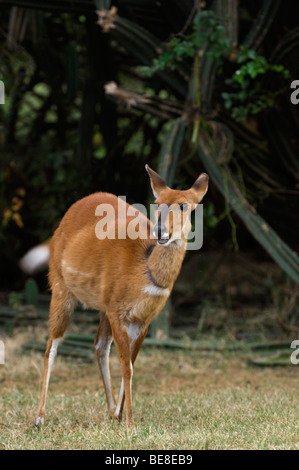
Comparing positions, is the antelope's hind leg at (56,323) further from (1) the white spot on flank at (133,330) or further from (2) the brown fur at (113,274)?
(1) the white spot on flank at (133,330)

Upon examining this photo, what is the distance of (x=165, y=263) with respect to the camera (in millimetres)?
4242

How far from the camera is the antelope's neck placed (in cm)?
422

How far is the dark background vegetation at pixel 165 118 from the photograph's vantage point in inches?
269

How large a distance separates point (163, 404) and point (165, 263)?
57.9 inches

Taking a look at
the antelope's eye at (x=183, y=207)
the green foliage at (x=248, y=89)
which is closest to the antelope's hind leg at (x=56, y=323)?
the antelope's eye at (x=183, y=207)

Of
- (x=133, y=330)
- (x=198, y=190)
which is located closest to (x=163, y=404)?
(x=133, y=330)

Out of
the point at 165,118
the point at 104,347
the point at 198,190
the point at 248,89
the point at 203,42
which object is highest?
the point at 203,42

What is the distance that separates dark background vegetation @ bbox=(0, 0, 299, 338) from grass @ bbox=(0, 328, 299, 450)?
1.20 metres

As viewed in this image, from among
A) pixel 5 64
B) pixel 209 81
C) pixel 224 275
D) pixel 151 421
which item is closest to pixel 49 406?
pixel 151 421

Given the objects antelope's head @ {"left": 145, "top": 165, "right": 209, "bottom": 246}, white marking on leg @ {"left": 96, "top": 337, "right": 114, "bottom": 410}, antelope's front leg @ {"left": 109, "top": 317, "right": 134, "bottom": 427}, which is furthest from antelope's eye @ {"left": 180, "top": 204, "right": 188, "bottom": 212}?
white marking on leg @ {"left": 96, "top": 337, "right": 114, "bottom": 410}

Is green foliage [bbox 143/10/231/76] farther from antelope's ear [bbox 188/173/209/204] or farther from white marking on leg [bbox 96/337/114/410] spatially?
white marking on leg [bbox 96/337/114/410]

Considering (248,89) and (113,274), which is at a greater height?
(248,89)

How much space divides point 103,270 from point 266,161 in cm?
373

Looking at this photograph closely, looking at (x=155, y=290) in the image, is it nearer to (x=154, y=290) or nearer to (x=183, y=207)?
(x=154, y=290)
